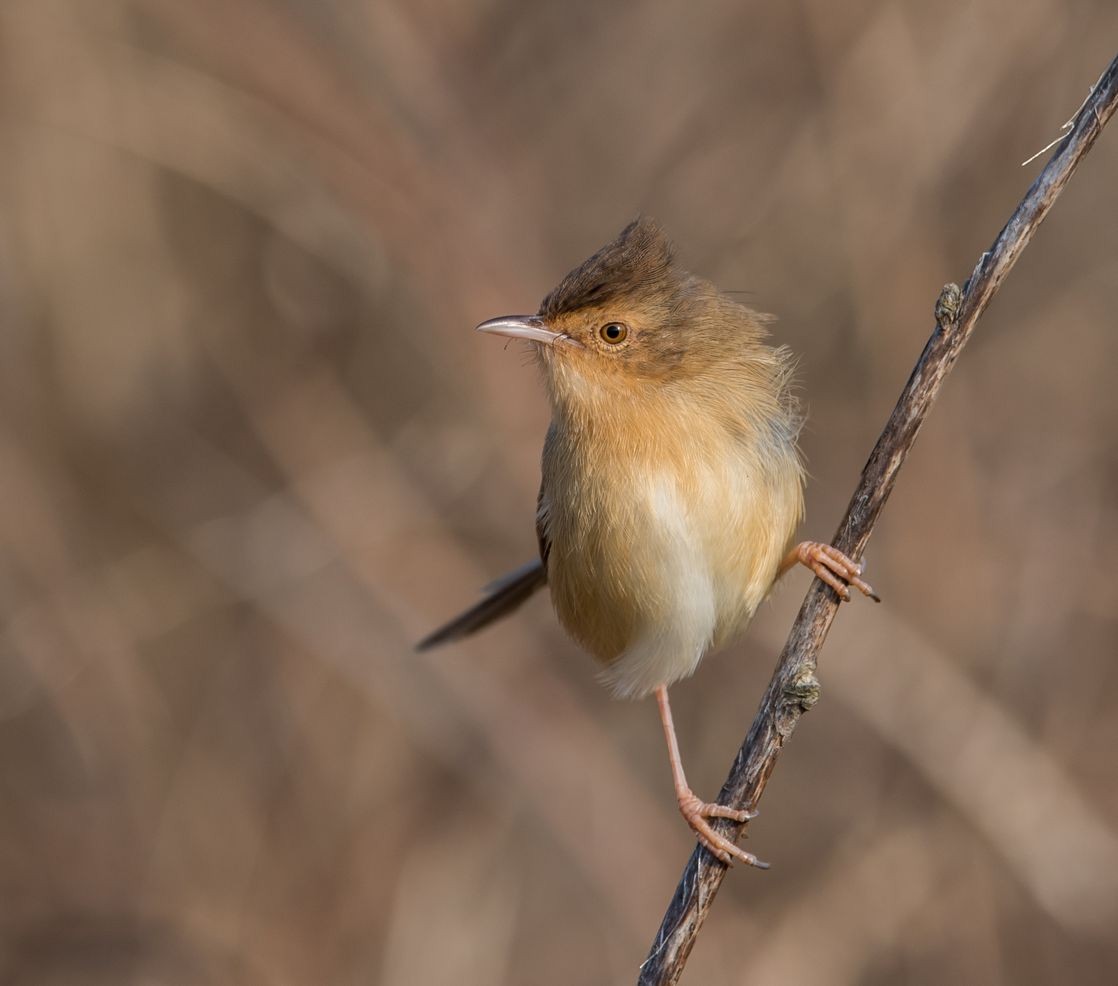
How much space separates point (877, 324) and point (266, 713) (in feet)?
12.3

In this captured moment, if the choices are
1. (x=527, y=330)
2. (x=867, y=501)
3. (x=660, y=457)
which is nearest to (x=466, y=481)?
(x=527, y=330)

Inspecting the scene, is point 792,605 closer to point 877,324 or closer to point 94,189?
point 877,324

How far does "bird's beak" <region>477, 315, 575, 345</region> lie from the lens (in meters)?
4.07

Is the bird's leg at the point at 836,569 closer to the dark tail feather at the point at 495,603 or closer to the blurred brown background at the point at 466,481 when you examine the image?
the dark tail feather at the point at 495,603

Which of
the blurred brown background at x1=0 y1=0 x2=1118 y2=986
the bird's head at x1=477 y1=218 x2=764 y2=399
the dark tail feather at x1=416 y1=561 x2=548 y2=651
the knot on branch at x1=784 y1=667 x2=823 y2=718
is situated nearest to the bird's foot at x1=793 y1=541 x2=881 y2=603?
the knot on branch at x1=784 y1=667 x2=823 y2=718

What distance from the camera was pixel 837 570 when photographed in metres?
3.49

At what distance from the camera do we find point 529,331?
13.4ft

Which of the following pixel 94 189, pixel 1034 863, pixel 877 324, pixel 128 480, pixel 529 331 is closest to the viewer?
pixel 529 331

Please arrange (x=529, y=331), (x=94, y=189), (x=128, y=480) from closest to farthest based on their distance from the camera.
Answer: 1. (x=529, y=331)
2. (x=94, y=189)
3. (x=128, y=480)

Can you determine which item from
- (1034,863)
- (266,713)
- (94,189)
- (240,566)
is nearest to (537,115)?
(94,189)

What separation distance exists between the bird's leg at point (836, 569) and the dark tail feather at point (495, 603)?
56.0 inches

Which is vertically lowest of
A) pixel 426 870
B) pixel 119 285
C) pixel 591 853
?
pixel 426 870

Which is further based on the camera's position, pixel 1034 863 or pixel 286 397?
pixel 286 397

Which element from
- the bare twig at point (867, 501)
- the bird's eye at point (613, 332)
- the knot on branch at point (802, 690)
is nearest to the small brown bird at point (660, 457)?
the bird's eye at point (613, 332)
